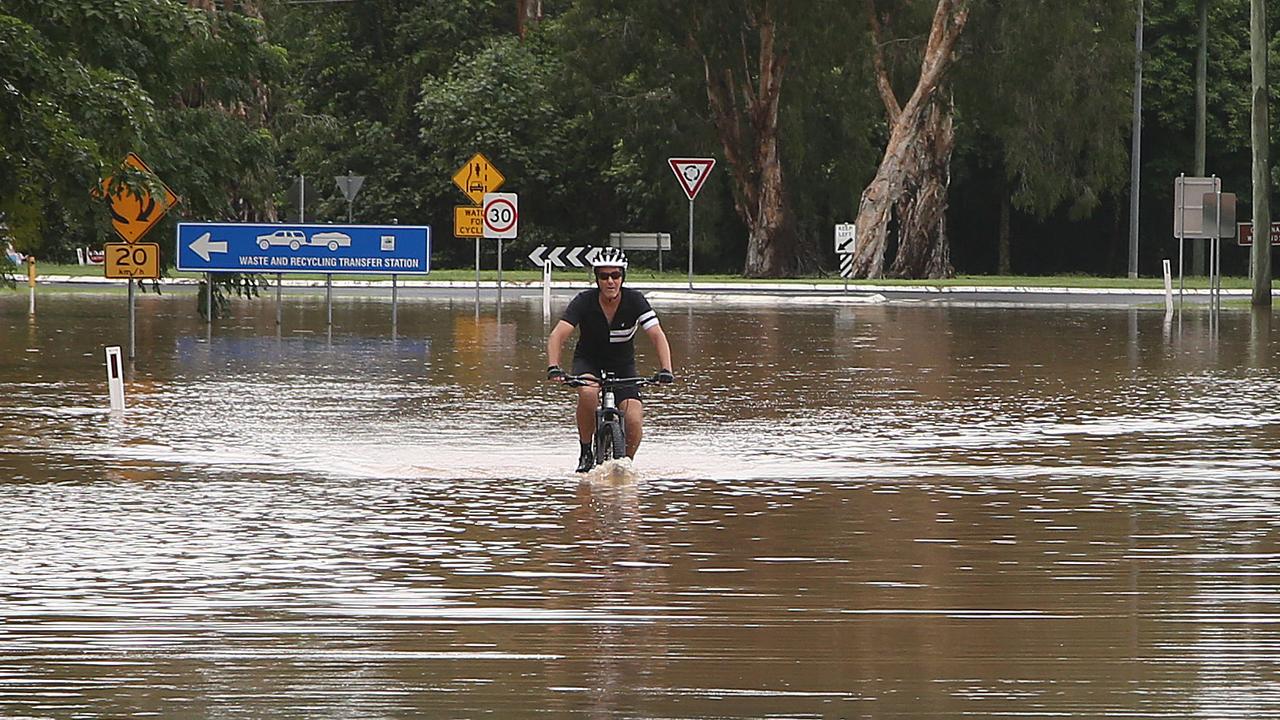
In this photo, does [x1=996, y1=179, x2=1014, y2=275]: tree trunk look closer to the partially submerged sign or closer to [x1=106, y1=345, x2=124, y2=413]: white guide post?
the partially submerged sign

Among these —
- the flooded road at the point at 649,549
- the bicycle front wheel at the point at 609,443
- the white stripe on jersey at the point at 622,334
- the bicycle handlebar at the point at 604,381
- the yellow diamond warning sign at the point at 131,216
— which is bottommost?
the flooded road at the point at 649,549

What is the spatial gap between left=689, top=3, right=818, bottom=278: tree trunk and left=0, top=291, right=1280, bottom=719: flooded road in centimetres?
3663

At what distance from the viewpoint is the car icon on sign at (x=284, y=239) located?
33.6 metres

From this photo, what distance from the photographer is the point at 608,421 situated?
47.9 feet

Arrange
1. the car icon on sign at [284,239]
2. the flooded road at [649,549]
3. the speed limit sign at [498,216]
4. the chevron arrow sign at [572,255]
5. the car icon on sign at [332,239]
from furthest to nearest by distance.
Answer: the chevron arrow sign at [572,255] → the speed limit sign at [498,216] → the car icon on sign at [332,239] → the car icon on sign at [284,239] → the flooded road at [649,549]

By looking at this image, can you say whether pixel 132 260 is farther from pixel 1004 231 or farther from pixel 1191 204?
pixel 1004 231

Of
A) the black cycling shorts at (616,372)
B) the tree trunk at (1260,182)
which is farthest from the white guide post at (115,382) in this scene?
the tree trunk at (1260,182)

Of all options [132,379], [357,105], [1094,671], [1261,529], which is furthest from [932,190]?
[1094,671]

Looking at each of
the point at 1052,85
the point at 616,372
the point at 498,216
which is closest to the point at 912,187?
the point at 1052,85

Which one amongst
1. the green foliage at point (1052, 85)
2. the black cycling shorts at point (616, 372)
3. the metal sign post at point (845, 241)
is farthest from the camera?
the metal sign post at point (845, 241)

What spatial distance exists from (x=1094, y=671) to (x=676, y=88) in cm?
5438

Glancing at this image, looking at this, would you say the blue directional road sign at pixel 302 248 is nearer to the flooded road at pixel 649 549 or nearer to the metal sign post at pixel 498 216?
the metal sign post at pixel 498 216

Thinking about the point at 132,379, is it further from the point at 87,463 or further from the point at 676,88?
the point at 676,88

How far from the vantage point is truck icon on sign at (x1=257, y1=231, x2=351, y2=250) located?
110 feet
